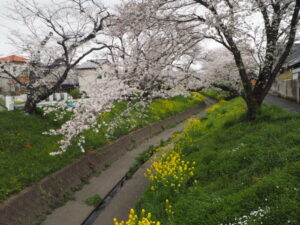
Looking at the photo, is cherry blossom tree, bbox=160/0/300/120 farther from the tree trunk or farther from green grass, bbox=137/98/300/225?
the tree trunk

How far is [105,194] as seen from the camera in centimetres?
726

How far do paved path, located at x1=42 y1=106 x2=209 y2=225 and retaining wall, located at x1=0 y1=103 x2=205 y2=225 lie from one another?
394 millimetres

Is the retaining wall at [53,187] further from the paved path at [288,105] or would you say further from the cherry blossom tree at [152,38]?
the paved path at [288,105]

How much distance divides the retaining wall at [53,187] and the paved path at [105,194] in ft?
1.29

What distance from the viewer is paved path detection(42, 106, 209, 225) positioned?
5.90m

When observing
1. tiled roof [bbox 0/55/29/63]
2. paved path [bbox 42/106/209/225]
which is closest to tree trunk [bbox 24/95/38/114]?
tiled roof [bbox 0/55/29/63]

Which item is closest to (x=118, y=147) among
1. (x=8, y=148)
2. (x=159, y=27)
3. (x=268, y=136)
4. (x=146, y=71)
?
(x=146, y=71)

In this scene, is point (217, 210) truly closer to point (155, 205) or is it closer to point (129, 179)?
point (155, 205)

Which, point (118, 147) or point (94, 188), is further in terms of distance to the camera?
point (118, 147)

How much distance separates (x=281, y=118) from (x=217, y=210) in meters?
6.17

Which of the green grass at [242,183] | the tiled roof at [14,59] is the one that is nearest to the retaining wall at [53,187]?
the green grass at [242,183]

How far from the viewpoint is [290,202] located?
11.4 ft

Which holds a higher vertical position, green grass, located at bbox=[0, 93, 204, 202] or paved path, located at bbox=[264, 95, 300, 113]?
paved path, located at bbox=[264, 95, 300, 113]

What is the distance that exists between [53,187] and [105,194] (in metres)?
1.69
